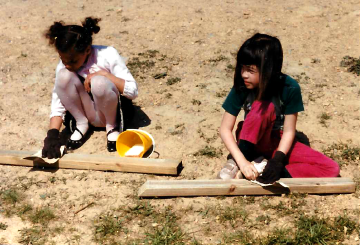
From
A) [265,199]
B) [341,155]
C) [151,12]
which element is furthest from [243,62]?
[151,12]

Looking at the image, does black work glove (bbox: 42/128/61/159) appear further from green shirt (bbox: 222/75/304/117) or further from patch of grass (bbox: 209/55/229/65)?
patch of grass (bbox: 209/55/229/65)

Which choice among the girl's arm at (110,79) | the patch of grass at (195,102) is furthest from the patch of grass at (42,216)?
the patch of grass at (195,102)

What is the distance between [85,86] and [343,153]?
2.21 m

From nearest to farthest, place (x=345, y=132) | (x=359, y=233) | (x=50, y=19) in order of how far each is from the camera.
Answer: (x=359, y=233) → (x=345, y=132) → (x=50, y=19)

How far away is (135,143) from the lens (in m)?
4.30

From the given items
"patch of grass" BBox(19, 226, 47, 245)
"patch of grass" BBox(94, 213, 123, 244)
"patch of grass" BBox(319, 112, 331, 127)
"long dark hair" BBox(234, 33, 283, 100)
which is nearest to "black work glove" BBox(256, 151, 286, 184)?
"long dark hair" BBox(234, 33, 283, 100)

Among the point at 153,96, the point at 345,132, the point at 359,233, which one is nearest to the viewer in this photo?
the point at 359,233

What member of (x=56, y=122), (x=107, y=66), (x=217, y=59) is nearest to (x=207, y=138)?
(x=107, y=66)

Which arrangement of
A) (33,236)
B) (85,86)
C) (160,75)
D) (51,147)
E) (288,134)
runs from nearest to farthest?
(33,236), (288,134), (51,147), (85,86), (160,75)

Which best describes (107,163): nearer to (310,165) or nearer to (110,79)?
(110,79)

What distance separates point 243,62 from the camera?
11.2 ft

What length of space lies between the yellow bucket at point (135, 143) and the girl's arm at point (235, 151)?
70 cm

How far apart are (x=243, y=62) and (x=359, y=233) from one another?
135 centimetres

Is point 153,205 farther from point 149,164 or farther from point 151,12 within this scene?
point 151,12
